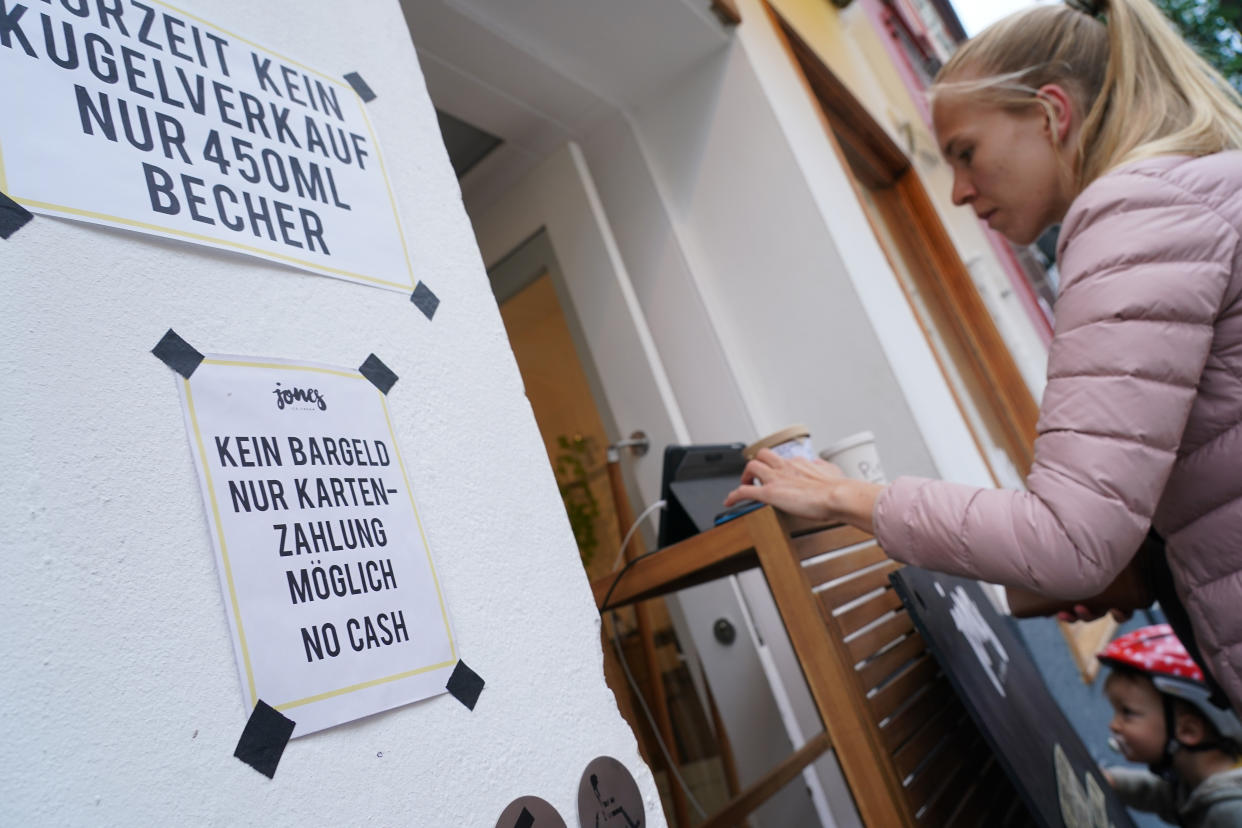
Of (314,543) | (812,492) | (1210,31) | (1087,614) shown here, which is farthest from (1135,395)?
(1210,31)

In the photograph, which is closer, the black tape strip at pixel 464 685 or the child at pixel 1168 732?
the black tape strip at pixel 464 685

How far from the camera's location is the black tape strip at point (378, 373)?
67 cm

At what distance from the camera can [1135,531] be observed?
0.80 metres

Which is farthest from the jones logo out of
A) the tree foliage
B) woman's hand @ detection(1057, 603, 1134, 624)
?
the tree foliage

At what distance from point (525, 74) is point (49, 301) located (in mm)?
1621

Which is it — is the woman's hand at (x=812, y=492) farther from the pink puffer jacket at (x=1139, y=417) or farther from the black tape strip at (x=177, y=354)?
the black tape strip at (x=177, y=354)

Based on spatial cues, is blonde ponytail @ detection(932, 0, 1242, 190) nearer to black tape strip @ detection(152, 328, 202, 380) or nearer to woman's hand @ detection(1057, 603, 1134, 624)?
woman's hand @ detection(1057, 603, 1134, 624)

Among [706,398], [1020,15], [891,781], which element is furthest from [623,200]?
[891,781]

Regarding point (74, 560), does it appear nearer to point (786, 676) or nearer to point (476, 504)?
point (476, 504)

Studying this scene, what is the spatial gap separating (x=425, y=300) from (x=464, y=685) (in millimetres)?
352

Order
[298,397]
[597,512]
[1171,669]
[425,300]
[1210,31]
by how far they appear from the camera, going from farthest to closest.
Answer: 1. [1210,31]
2. [597,512]
3. [1171,669]
4. [425,300]
5. [298,397]

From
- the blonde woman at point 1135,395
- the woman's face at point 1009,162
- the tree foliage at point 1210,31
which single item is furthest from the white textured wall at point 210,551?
the tree foliage at point 1210,31

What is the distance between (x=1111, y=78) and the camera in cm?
100

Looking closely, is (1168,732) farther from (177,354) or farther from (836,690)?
(177,354)
